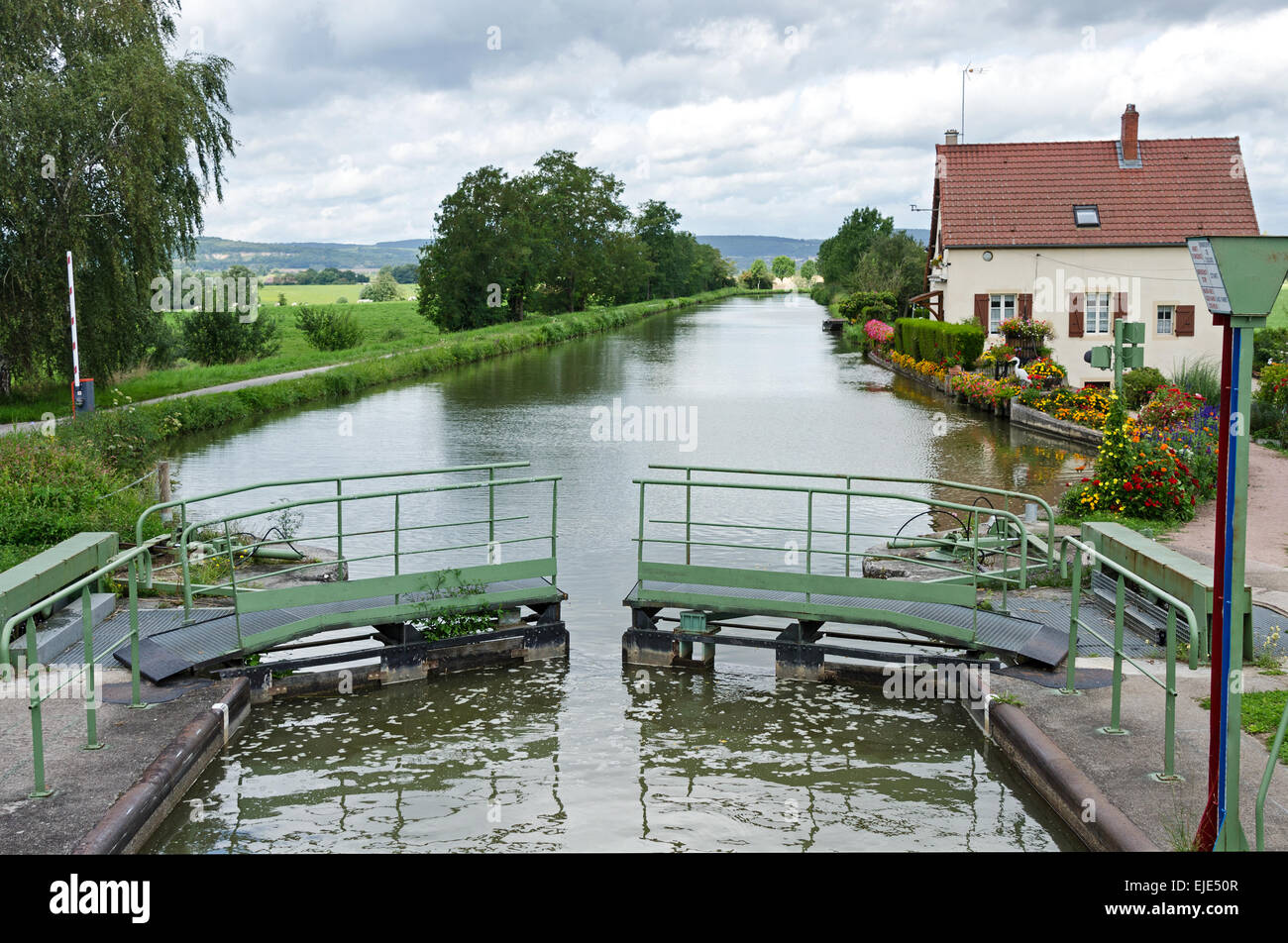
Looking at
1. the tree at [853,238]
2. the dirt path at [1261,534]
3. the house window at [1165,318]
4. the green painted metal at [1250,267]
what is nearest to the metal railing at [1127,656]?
the green painted metal at [1250,267]

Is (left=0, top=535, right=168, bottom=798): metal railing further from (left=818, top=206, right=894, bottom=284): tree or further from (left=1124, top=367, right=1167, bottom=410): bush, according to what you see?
(left=818, top=206, right=894, bottom=284): tree

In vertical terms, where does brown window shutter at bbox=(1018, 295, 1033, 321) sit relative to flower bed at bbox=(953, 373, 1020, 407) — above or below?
above

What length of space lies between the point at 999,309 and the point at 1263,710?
33.4 meters

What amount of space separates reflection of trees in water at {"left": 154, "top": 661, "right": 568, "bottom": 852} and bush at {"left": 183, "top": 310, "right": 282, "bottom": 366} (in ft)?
115

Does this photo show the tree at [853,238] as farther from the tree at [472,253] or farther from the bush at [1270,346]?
the bush at [1270,346]

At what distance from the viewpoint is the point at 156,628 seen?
11.2 metres

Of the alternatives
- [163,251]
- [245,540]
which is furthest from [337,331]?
[245,540]

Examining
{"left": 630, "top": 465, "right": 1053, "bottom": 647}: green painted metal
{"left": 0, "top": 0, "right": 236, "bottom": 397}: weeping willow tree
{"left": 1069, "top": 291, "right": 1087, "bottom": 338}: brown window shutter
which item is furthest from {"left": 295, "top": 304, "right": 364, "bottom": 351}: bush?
{"left": 630, "top": 465, "right": 1053, "bottom": 647}: green painted metal

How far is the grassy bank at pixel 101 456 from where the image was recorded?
1350cm

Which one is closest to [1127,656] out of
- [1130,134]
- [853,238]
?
[1130,134]

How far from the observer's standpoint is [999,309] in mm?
40500

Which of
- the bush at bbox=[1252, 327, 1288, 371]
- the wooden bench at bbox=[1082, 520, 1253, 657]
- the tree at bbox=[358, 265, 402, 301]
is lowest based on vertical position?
the wooden bench at bbox=[1082, 520, 1253, 657]

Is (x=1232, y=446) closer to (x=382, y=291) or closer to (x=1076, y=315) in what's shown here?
(x=1076, y=315)

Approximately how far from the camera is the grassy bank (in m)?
13.5
